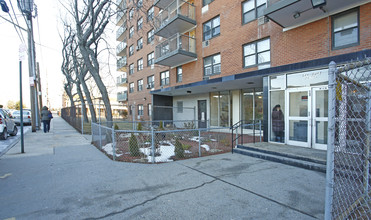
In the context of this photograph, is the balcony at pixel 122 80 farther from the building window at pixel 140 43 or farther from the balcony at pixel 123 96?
the building window at pixel 140 43

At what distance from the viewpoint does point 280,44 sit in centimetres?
891

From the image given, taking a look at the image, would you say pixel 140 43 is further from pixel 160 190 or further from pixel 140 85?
pixel 160 190

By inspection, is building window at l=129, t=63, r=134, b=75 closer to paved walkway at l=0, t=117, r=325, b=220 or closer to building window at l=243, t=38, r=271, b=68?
building window at l=243, t=38, r=271, b=68

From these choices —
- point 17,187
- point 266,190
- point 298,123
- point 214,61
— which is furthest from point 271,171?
point 214,61

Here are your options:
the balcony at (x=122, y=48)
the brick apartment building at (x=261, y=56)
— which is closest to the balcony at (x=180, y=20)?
the brick apartment building at (x=261, y=56)

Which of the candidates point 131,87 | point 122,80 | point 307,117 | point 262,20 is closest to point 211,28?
point 262,20

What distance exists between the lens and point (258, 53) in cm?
1015

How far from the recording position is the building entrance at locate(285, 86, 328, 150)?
669cm

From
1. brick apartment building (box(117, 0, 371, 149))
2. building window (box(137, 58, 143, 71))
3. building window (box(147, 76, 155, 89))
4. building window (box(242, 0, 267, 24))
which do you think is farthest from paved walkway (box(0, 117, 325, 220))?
building window (box(137, 58, 143, 71))

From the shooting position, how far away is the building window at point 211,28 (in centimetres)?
1280

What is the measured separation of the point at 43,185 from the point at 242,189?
436 centimetres

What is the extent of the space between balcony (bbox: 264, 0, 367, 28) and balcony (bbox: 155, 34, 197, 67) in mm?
6799

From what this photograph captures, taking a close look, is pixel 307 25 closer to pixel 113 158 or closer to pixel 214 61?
pixel 214 61

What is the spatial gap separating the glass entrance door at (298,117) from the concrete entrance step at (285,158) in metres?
1.64
